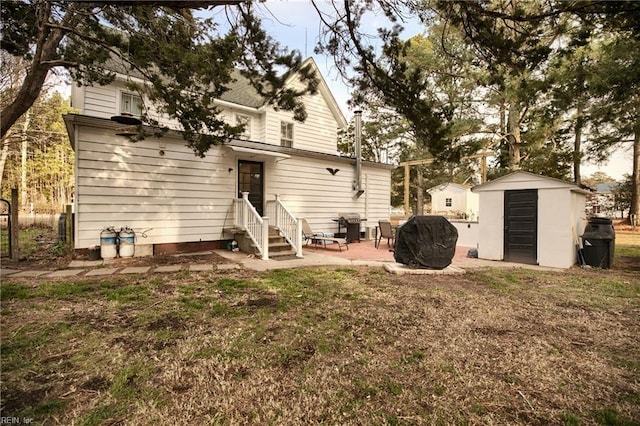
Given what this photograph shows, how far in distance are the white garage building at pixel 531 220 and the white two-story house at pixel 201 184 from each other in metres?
5.07

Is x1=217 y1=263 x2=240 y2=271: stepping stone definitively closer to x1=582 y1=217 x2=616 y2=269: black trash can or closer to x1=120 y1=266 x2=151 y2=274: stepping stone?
x1=120 y1=266 x2=151 y2=274: stepping stone

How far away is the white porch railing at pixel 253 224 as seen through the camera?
7.36m

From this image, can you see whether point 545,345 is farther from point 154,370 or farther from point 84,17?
point 84,17

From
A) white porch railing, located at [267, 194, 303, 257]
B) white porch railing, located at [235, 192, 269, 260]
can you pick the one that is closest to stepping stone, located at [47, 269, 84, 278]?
white porch railing, located at [235, 192, 269, 260]

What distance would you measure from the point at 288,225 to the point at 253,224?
1.03 meters

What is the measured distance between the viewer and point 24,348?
269 centimetres

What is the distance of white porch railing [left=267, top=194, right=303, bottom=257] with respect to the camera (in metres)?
7.93

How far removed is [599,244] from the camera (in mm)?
7035

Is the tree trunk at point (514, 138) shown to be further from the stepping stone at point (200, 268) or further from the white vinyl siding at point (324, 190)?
the stepping stone at point (200, 268)

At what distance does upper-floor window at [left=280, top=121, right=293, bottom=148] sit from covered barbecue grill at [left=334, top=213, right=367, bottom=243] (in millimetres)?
4049

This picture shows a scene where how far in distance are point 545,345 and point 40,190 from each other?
29.2 m

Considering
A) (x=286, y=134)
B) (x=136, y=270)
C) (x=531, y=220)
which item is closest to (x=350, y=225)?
(x=286, y=134)

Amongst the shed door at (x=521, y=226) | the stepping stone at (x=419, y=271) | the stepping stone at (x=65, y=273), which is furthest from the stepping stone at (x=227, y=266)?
the shed door at (x=521, y=226)

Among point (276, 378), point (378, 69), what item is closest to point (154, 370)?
point (276, 378)
